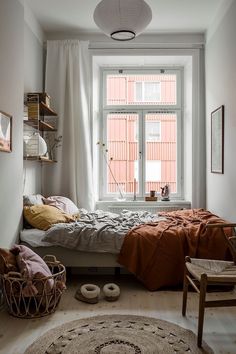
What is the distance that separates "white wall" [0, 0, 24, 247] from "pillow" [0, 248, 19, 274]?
0.27 m

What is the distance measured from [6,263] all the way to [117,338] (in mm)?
1013

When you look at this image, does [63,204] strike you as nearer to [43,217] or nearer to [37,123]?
[43,217]

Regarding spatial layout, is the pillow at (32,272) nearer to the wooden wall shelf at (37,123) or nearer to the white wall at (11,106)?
the white wall at (11,106)

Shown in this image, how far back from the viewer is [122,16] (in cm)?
266

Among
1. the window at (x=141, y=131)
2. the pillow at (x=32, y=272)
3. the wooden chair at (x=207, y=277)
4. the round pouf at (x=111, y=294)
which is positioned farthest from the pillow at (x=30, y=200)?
the wooden chair at (x=207, y=277)

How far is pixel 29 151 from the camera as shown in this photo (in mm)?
3787

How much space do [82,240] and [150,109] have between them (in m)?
2.66

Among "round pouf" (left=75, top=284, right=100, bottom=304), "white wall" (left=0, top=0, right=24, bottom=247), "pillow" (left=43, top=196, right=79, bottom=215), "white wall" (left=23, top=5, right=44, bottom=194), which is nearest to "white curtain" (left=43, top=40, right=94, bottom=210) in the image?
"white wall" (left=23, top=5, right=44, bottom=194)

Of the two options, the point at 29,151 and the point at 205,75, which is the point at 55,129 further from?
the point at 205,75

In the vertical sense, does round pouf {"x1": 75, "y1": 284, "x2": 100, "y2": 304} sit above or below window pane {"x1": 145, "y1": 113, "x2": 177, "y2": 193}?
below

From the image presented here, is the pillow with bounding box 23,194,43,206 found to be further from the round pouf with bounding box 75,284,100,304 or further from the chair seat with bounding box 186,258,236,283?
the chair seat with bounding box 186,258,236,283

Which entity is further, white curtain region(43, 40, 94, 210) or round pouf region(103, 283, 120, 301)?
white curtain region(43, 40, 94, 210)

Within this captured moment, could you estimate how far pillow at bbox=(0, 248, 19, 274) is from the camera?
105 inches

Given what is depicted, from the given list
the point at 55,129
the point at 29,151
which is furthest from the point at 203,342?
the point at 55,129
